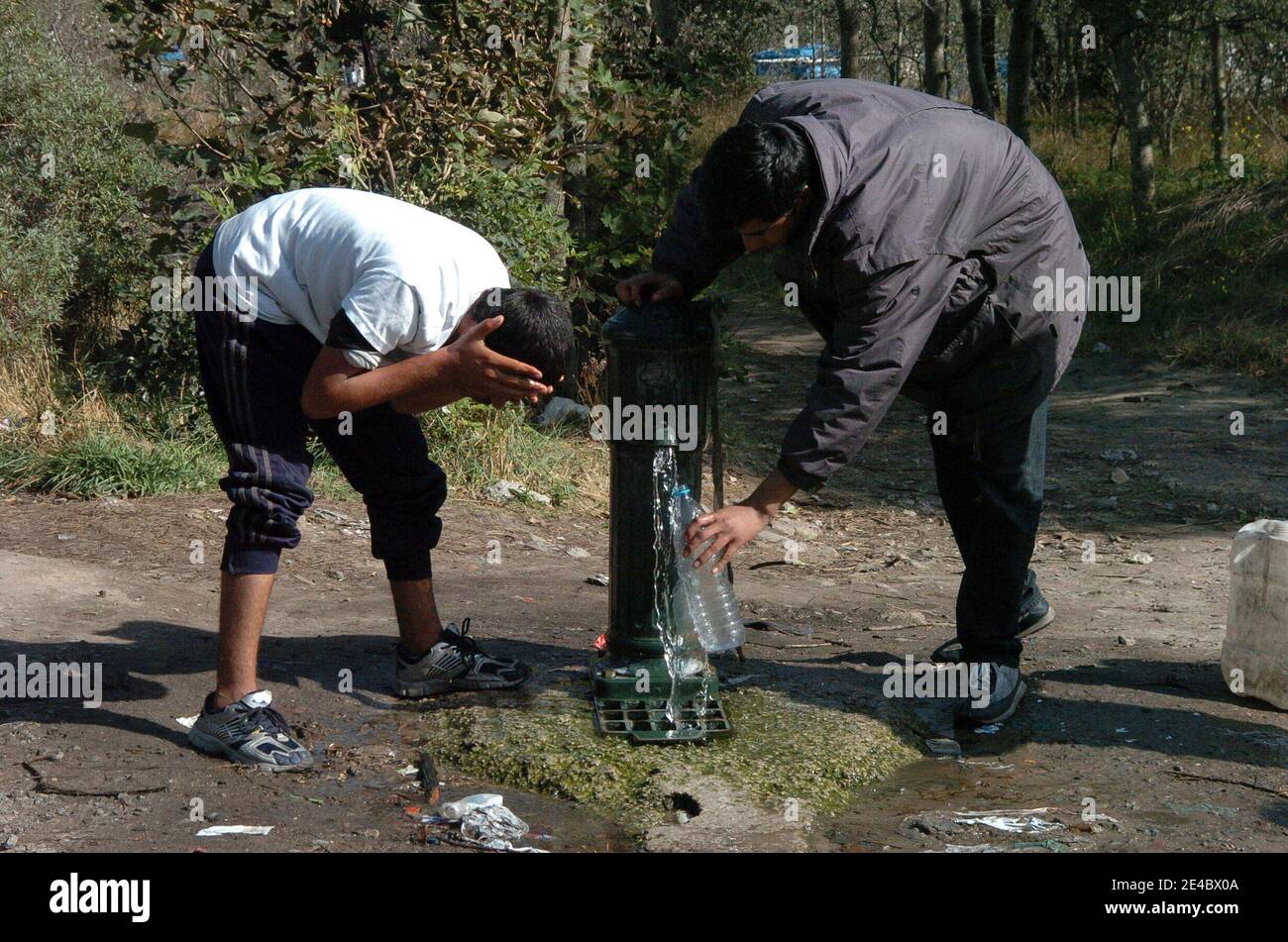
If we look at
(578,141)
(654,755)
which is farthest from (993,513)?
(578,141)

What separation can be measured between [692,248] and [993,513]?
118 centimetres

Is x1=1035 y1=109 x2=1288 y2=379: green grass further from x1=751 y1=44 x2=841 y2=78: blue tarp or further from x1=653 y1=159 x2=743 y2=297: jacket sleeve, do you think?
x1=751 y1=44 x2=841 y2=78: blue tarp

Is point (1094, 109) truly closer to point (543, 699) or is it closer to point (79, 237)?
point (79, 237)

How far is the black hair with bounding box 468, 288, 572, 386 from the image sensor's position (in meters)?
3.28

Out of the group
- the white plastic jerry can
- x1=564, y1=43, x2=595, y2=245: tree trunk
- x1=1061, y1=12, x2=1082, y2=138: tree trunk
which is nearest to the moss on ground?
the white plastic jerry can

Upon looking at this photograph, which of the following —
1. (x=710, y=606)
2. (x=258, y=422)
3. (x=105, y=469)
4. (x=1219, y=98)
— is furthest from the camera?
(x=1219, y=98)

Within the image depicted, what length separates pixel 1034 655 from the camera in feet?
15.8

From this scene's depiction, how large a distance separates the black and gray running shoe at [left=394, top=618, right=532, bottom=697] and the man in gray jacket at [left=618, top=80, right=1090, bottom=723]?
865 mm

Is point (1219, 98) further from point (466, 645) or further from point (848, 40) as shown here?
point (466, 645)

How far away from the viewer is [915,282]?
10.5ft

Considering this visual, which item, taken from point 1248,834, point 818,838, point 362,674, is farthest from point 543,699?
point 1248,834
